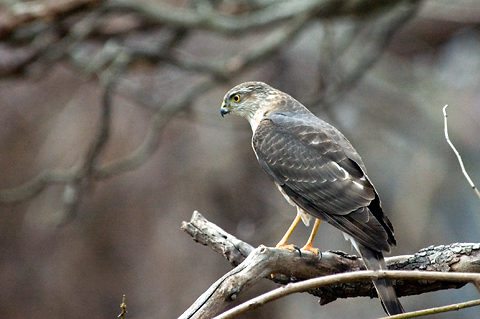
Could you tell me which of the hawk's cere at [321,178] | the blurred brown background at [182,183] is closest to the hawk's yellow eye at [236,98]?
the hawk's cere at [321,178]

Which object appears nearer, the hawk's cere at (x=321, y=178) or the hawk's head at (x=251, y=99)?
the hawk's cere at (x=321, y=178)

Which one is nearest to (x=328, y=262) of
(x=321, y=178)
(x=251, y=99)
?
(x=321, y=178)

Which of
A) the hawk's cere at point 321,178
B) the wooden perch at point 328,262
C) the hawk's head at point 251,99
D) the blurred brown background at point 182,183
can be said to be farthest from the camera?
the blurred brown background at point 182,183

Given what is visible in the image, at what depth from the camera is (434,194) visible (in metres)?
8.98

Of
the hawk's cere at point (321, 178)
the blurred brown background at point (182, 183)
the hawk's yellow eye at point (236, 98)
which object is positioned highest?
the hawk's cere at point (321, 178)

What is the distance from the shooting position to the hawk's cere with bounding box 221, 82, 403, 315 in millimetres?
3812

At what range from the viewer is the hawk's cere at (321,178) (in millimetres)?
3812

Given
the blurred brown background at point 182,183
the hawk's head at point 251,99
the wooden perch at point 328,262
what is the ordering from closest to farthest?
the wooden perch at point 328,262
the hawk's head at point 251,99
the blurred brown background at point 182,183

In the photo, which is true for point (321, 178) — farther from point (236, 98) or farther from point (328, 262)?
point (236, 98)

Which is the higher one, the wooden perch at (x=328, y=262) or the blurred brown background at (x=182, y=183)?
the wooden perch at (x=328, y=262)

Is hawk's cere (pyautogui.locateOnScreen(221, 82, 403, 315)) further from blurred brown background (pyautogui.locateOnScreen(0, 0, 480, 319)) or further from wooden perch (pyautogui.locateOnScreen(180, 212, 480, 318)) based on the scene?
blurred brown background (pyautogui.locateOnScreen(0, 0, 480, 319))

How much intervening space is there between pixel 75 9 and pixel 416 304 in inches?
229

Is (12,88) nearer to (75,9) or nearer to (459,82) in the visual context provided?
(75,9)

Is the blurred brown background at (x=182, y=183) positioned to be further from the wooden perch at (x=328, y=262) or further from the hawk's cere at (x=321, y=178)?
the wooden perch at (x=328, y=262)
